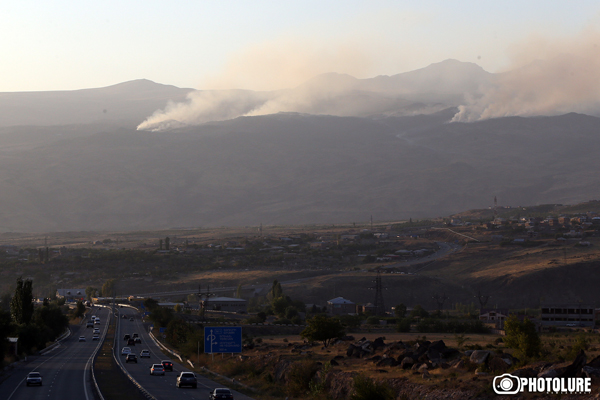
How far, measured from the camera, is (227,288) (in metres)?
132

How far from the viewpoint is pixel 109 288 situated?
452 ft

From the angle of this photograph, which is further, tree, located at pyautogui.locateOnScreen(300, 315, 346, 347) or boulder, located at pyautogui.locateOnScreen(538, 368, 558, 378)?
tree, located at pyautogui.locateOnScreen(300, 315, 346, 347)

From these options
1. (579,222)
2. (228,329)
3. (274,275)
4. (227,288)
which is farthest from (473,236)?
(228,329)

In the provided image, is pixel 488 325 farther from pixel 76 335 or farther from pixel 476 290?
pixel 76 335

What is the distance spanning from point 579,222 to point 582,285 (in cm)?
8590

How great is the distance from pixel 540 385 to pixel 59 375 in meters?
35.8

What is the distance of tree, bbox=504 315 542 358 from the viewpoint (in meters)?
35.0

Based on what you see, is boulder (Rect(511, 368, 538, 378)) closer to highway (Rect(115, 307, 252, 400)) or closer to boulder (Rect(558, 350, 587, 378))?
boulder (Rect(558, 350, 587, 378))

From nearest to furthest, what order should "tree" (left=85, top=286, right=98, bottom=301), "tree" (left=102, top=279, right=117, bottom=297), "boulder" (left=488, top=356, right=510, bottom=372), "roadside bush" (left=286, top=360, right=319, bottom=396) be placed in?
"boulder" (left=488, top=356, right=510, bottom=372) < "roadside bush" (left=286, top=360, right=319, bottom=396) < "tree" (left=85, top=286, right=98, bottom=301) < "tree" (left=102, top=279, right=117, bottom=297)

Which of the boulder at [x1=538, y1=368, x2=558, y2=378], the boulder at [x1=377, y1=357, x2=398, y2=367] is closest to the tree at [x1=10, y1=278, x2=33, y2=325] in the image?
the boulder at [x1=377, y1=357, x2=398, y2=367]

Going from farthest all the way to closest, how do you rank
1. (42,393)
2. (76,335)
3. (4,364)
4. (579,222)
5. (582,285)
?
1. (579,222)
2. (582,285)
3. (76,335)
4. (4,364)
5. (42,393)

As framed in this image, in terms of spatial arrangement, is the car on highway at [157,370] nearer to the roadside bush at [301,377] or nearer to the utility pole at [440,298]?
the roadside bush at [301,377]

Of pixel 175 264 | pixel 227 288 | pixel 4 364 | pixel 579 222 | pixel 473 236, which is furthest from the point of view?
pixel 579 222

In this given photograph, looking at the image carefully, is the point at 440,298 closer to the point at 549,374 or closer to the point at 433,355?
the point at 433,355
